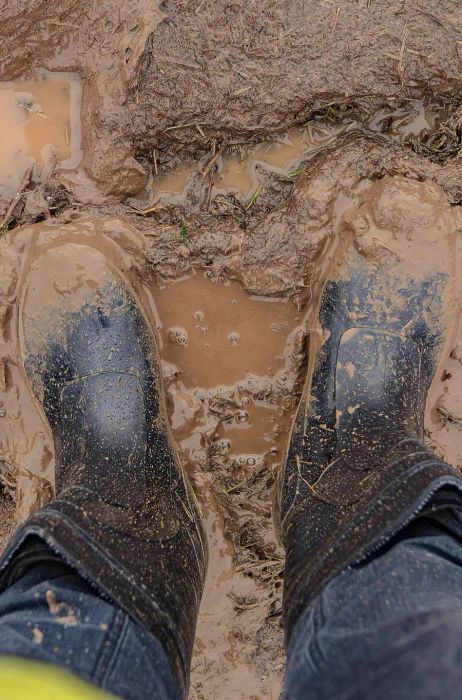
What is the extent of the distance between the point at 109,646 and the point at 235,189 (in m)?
1.39

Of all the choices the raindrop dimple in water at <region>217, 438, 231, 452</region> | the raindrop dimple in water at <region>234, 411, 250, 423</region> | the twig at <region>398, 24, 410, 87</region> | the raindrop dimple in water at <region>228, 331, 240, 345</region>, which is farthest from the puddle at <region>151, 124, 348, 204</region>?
the raindrop dimple in water at <region>217, 438, 231, 452</region>

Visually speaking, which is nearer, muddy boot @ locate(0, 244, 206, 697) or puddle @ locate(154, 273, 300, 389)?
muddy boot @ locate(0, 244, 206, 697)

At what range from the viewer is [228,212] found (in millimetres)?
1883

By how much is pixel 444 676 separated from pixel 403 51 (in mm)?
1671

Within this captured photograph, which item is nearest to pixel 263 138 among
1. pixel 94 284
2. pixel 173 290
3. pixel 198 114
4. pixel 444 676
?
pixel 198 114

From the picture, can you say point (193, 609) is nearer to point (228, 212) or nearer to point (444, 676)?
point (444, 676)

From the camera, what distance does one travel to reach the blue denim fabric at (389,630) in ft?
3.20

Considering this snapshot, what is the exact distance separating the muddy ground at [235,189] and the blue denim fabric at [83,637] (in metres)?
0.79

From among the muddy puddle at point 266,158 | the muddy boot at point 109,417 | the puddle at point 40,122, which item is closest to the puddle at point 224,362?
the muddy boot at point 109,417

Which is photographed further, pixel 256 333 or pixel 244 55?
pixel 256 333

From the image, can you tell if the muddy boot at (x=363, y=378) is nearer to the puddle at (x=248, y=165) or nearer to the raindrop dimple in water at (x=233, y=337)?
the raindrop dimple in water at (x=233, y=337)

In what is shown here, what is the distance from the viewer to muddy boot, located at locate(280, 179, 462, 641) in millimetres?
1571

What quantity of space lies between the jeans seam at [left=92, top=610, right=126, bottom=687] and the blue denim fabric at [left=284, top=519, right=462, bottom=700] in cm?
35

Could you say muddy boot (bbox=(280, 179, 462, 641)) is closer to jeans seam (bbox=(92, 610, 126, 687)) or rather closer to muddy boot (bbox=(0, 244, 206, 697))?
muddy boot (bbox=(0, 244, 206, 697))
